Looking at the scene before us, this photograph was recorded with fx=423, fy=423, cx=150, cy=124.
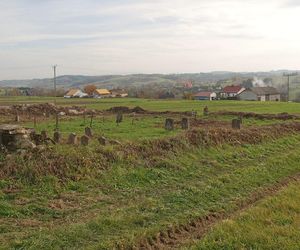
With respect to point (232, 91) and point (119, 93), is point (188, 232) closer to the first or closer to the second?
point (232, 91)

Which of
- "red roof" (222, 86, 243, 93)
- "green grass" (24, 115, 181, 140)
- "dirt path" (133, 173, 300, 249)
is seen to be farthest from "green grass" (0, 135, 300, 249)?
"red roof" (222, 86, 243, 93)

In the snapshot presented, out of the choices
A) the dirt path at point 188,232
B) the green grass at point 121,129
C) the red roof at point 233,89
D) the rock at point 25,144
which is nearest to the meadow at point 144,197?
the dirt path at point 188,232

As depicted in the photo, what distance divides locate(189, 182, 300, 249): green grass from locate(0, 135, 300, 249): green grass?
102 centimetres

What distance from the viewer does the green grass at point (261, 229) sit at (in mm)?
9297

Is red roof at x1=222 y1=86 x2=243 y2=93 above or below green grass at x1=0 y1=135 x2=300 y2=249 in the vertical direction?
above

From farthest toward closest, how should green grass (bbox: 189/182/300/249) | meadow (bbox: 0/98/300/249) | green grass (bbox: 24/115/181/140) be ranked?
green grass (bbox: 24/115/181/140), meadow (bbox: 0/98/300/249), green grass (bbox: 189/182/300/249)

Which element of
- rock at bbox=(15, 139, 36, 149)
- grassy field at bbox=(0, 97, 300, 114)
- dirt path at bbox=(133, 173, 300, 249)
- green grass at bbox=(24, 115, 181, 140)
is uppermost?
rock at bbox=(15, 139, 36, 149)

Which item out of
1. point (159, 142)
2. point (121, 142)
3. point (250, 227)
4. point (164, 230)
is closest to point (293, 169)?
point (159, 142)

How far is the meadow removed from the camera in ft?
31.6

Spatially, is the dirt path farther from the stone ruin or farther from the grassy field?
the grassy field

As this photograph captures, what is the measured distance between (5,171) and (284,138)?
17359 mm

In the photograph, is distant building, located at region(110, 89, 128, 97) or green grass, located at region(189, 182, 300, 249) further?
distant building, located at region(110, 89, 128, 97)

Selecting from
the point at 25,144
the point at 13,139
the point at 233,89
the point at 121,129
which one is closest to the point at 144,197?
the point at 25,144

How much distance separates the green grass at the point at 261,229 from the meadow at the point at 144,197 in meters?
0.02
